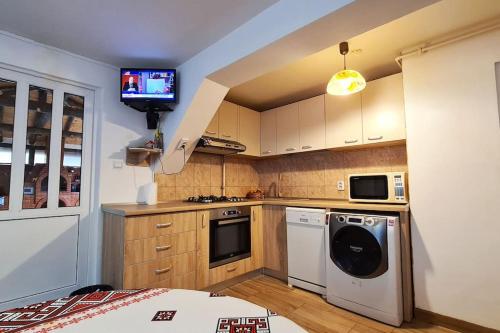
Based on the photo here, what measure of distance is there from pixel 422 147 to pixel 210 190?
235 cm

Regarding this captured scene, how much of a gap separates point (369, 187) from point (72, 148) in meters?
2.82

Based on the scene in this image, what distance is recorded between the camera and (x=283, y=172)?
367 centimetres

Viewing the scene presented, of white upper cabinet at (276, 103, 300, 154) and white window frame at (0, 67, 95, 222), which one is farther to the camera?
white upper cabinet at (276, 103, 300, 154)

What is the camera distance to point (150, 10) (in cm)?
168

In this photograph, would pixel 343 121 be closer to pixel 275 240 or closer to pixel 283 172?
pixel 283 172

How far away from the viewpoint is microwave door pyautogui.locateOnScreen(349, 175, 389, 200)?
90.4 inches

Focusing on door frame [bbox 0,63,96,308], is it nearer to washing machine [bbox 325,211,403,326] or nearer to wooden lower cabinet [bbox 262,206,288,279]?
wooden lower cabinet [bbox 262,206,288,279]

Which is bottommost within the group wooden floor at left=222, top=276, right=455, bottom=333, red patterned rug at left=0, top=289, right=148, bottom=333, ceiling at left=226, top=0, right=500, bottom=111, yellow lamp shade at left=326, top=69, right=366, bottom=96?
wooden floor at left=222, top=276, right=455, bottom=333

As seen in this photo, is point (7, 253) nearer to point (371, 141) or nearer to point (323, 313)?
point (323, 313)

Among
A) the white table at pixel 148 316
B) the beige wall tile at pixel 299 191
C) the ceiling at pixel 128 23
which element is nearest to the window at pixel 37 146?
the ceiling at pixel 128 23

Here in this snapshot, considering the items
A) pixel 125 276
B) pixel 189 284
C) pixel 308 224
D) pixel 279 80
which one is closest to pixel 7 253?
pixel 125 276

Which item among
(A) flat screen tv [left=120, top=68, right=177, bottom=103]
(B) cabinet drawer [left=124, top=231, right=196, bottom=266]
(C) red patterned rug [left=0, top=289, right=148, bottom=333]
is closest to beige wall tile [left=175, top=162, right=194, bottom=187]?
(B) cabinet drawer [left=124, top=231, right=196, bottom=266]

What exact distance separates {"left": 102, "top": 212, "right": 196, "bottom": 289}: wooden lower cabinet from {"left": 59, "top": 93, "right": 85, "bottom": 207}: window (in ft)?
1.26

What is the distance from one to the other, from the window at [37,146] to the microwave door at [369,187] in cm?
281
